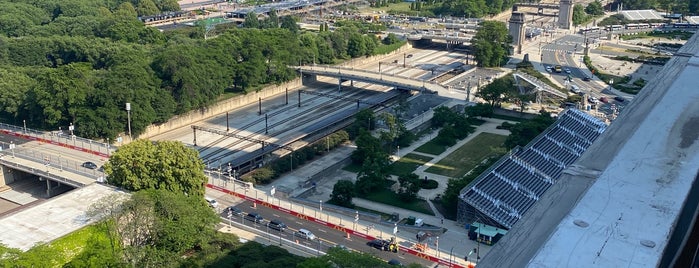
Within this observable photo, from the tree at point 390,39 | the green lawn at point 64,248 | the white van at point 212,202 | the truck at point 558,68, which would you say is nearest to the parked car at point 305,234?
the white van at point 212,202

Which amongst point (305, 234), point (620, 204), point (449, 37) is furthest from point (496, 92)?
point (620, 204)

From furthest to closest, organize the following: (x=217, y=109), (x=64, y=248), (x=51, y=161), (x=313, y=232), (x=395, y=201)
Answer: (x=217, y=109) → (x=51, y=161) → (x=395, y=201) → (x=313, y=232) → (x=64, y=248)

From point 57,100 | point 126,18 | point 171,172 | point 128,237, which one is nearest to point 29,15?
point 126,18

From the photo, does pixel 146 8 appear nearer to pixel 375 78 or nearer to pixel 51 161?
pixel 375 78

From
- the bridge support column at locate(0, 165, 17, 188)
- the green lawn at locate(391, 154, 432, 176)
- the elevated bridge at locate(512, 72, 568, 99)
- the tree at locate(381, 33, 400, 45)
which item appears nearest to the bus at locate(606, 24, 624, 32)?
the tree at locate(381, 33, 400, 45)

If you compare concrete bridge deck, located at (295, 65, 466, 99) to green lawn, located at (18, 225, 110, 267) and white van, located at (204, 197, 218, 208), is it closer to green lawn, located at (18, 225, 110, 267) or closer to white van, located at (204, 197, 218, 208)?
white van, located at (204, 197, 218, 208)

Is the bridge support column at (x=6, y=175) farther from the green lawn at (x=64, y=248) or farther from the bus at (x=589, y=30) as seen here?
the bus at (x=589, y=30)
